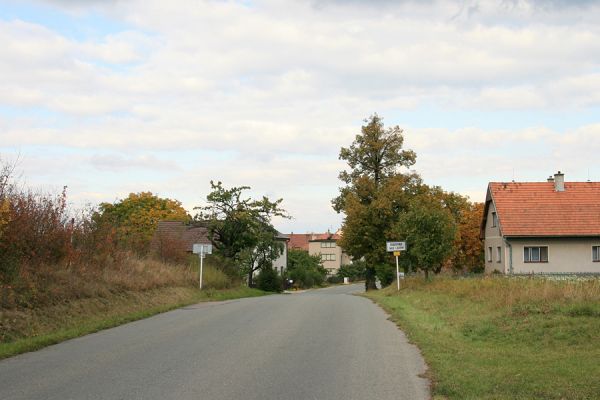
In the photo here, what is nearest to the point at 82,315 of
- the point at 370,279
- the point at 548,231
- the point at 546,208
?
the point at 548,231

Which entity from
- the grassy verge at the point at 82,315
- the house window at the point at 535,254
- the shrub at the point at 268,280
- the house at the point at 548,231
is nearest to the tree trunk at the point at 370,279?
the shrub at the point at 268,280

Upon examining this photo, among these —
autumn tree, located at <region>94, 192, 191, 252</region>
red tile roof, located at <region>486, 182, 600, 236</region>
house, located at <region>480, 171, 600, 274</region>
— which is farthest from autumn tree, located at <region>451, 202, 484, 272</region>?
autumn tree, located at <region>94, 192, 191, 252</region>

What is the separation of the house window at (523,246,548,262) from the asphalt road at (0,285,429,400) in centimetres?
2986

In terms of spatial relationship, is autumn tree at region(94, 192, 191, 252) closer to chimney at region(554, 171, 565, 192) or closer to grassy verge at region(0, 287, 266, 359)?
chimney at region(554, 171, 565, 192)

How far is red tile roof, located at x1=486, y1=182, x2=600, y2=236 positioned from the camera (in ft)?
140

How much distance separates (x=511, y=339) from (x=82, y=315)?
11055 millimetres

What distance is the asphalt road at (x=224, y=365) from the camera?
8367 mm

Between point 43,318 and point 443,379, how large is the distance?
10278 millimetres

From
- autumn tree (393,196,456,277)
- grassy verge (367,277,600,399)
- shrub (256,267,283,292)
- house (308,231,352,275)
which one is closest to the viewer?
grassy verge (367,277,600,399)

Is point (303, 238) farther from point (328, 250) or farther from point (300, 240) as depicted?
point (328, 250)

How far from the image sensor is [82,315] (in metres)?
17.2

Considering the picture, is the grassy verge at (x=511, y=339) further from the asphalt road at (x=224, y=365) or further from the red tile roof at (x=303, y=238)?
the red tile roof at (x=303, y=238)

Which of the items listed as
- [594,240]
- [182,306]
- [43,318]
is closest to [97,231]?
[182,306]

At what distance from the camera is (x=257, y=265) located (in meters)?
55.7
